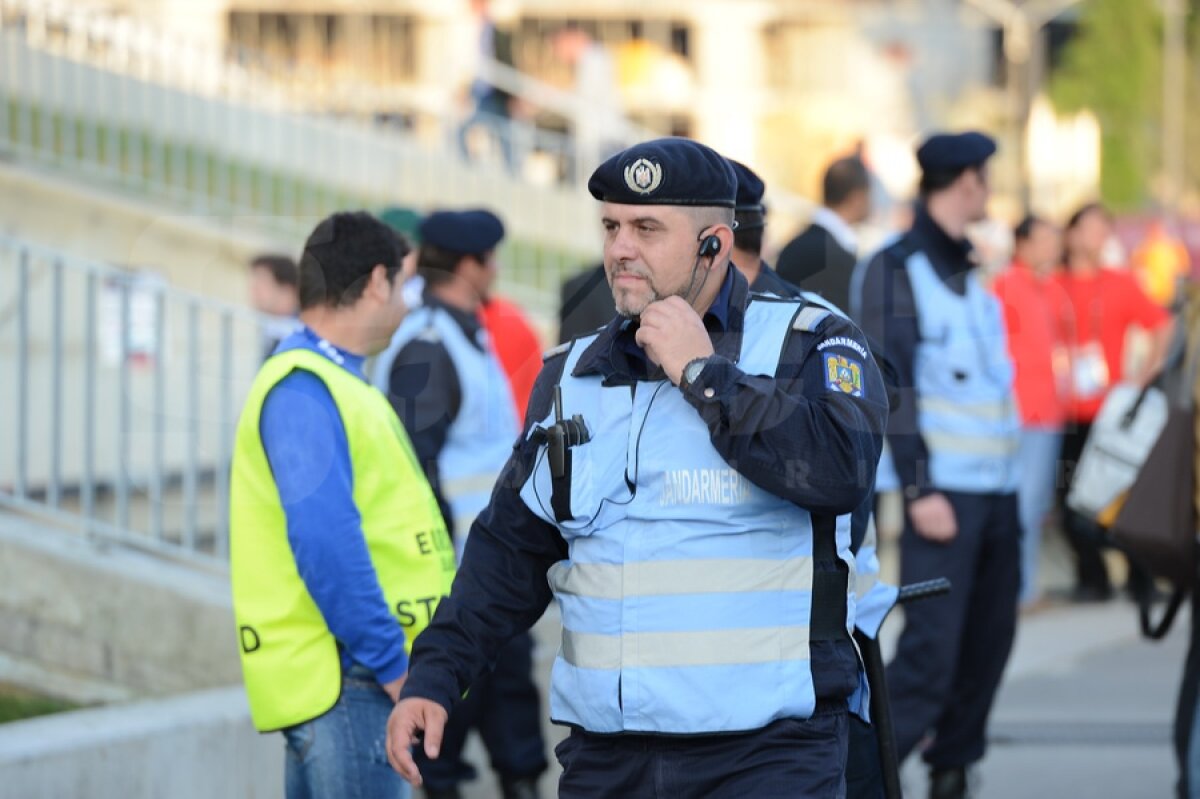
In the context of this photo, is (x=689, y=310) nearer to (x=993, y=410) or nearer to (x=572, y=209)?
(x=993, y=410)

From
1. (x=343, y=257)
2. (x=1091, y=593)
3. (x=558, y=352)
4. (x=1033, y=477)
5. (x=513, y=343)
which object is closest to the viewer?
(x=558, y=352)

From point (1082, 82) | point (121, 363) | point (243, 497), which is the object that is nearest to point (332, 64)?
point (1082, 82)

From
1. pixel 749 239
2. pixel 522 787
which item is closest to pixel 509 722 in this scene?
pixel 522 787

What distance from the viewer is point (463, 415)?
20.2 ft

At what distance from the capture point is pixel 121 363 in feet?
22.5

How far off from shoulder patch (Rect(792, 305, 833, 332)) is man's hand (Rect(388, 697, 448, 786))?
3.14 feet

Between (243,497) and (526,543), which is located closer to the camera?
(526,543)

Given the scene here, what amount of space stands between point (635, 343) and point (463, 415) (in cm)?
274

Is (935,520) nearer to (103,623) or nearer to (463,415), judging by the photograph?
(463,415)

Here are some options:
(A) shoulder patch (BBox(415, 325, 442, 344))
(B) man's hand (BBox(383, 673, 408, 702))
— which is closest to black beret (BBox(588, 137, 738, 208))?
(B) man's hand (BBox(383, 673, 408, 702))

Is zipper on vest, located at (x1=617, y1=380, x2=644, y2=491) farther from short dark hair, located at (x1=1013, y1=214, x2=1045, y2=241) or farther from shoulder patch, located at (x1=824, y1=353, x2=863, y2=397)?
short dark hair, located at (x1=1013, y1=214, x2=1045, y2=241)

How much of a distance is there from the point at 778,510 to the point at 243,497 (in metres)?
1.38

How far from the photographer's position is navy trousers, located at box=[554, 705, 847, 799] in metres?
3.34

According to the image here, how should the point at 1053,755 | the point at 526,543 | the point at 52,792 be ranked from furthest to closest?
the point at 1053,755, the point at 52,792, the point at 526,543
